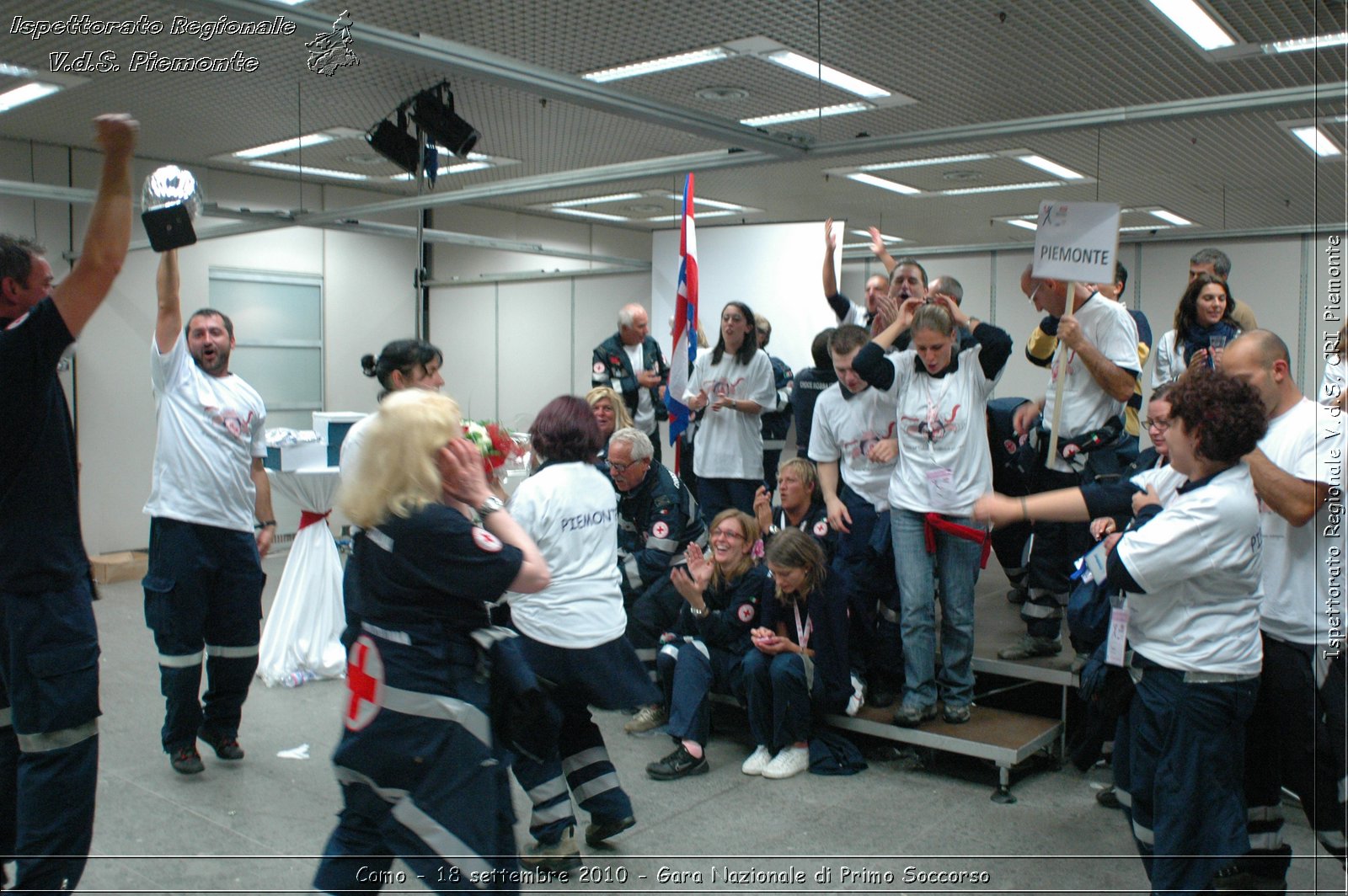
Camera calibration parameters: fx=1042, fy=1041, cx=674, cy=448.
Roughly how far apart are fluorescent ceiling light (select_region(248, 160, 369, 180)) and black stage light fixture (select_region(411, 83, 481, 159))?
347 cm

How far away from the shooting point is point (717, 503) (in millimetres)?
5758

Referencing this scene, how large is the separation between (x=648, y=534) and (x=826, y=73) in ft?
8.33

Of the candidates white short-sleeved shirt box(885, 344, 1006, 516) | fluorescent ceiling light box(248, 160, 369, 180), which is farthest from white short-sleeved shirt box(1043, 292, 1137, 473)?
fluorescent ceiling light box(248, 160, 369, 180)

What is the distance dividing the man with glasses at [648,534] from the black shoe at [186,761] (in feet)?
5.69

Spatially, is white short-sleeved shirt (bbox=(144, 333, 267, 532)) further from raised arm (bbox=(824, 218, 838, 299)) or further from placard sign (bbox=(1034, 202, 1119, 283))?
placard sign (bbox=(1034, 202, 1119, 283))

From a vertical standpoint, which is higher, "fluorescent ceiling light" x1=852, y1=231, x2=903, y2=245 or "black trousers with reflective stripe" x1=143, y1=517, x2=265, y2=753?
"fluorescent ceiling light" x1=852, y1=231, x2=903, y2=245

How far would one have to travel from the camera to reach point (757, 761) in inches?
162

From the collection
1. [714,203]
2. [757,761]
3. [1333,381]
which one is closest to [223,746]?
[757,761]

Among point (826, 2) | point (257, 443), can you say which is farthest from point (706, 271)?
point (257, 443)

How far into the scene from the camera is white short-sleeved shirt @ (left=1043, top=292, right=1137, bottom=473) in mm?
4141

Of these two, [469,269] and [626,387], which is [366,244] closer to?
[469,269]

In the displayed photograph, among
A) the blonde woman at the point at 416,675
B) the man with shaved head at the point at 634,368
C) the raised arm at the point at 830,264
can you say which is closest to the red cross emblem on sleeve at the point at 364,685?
the blonde woman at the point at 416,675

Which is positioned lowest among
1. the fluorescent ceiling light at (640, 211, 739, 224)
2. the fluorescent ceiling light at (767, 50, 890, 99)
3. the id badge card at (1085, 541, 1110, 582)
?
the id badge card at (1085, 541, 1110, 582)

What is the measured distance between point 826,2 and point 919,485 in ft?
6.55
